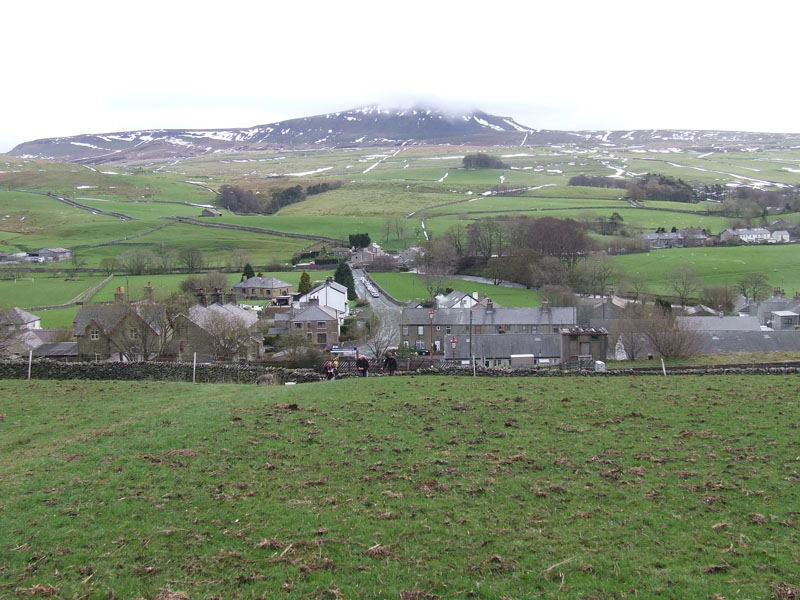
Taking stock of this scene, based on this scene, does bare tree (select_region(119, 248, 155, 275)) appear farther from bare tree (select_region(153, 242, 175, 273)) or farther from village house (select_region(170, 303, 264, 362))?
village house (select_region(170, 303, 264, 362))

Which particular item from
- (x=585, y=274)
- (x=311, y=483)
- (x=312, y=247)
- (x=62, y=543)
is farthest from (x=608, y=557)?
(x=312, y=247)

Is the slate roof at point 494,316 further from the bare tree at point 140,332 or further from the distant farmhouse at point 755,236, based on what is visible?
the distant farmhouse at point 755,236

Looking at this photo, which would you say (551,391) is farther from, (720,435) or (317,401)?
(317,401)

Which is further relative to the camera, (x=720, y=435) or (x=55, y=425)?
(x=55, y=425)

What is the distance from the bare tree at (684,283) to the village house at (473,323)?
83.4 ft

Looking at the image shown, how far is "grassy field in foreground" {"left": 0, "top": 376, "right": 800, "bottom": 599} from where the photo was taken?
9.26 m

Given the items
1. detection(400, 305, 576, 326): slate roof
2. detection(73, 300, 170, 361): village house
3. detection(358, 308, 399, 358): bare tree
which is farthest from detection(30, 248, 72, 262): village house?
detection(400, 305, 576, 326): slate roof

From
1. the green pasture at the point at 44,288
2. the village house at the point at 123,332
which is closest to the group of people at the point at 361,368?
the village house at the point at 123,332

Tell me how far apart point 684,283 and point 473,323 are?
118ft

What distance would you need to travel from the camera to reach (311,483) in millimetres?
12852

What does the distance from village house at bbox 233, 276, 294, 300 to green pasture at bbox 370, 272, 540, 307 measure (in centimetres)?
1503

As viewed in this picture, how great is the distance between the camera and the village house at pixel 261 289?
87812 millimetres

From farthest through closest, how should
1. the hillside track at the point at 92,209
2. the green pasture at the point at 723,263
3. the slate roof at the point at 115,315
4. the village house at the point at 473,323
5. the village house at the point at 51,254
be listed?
1. the hillside track at the point at 92,209
2. the village house at the point at 51,254
3. the green pasture at the point at 723,263
4. the village house at the point at 473,323
5. the slate roof at the point at 115,315

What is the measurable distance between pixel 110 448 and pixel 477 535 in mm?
9537
